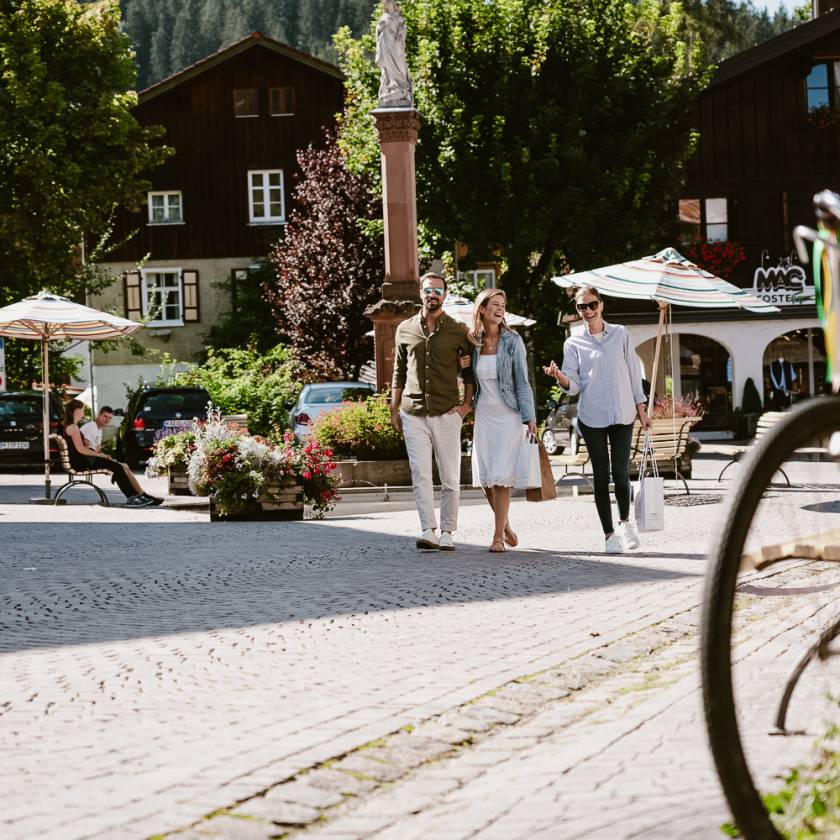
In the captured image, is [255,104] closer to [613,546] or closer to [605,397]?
[605,397]

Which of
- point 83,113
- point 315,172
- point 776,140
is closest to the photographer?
point 83,113

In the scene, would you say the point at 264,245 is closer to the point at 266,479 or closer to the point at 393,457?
the point at 393,457

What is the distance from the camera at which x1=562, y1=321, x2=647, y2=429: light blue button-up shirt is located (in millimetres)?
10984

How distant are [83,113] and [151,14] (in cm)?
9193

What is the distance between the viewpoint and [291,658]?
6.47 meters

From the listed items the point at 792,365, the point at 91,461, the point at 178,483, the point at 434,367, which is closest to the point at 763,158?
the point at 792,365

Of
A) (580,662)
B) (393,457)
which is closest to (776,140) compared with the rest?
(393,457)

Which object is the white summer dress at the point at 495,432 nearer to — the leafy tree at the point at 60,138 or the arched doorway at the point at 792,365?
the leafy tree at the point at 60,138

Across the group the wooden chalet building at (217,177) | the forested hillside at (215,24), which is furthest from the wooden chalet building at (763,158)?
the forested hillside at (215,24)

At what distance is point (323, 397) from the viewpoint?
29.7m

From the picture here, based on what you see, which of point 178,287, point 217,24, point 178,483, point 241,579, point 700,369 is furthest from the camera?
point 217,24

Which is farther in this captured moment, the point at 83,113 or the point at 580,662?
the point at 83,113

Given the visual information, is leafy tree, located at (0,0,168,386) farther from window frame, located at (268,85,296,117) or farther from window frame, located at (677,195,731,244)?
window frame, located at (677,195,731,244)

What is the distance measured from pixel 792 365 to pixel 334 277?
499 inches
